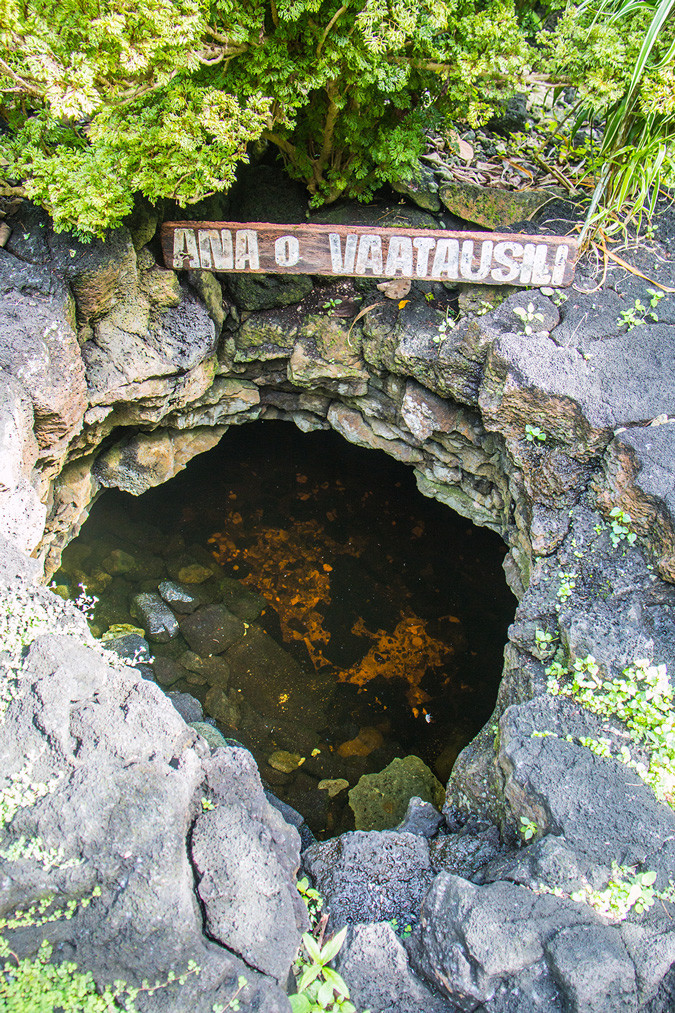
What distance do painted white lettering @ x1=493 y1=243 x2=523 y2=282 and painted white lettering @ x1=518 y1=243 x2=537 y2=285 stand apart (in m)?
0.03

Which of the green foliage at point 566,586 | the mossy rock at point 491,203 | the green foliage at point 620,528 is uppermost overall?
the mossy rock at point 491,203

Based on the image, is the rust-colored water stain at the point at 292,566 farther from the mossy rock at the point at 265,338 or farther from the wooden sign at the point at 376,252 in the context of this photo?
the wooden sign at the point at 376,252

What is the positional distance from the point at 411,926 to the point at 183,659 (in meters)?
3.49

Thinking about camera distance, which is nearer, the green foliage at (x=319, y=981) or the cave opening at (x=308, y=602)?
the green foliage at (x=319, y=981)

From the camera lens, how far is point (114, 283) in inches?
150

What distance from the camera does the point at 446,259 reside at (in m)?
3.86

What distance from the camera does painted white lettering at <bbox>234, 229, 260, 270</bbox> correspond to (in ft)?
12.7

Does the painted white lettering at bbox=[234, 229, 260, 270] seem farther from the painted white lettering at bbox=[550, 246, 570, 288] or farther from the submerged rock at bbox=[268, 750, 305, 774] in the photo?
the submerged rock at bbox=[268, 750, 305, 774]

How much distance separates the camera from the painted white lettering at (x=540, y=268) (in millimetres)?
3811

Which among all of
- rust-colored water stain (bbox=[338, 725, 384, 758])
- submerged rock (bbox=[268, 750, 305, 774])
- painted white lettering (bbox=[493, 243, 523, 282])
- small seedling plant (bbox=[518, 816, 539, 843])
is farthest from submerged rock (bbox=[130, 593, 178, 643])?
painted white lettering (bbox=[493, 243, 523, 282])

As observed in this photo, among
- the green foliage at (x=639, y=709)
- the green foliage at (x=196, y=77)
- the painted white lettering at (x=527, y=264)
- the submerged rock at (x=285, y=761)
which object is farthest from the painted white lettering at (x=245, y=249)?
the submerged rock at (x=285, y=761)

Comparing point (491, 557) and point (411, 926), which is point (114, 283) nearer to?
point (411, 926)

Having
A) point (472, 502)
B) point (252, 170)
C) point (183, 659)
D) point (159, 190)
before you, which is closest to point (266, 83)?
point (159, 190)

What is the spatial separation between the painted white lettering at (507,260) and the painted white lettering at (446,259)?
0.81 feet
